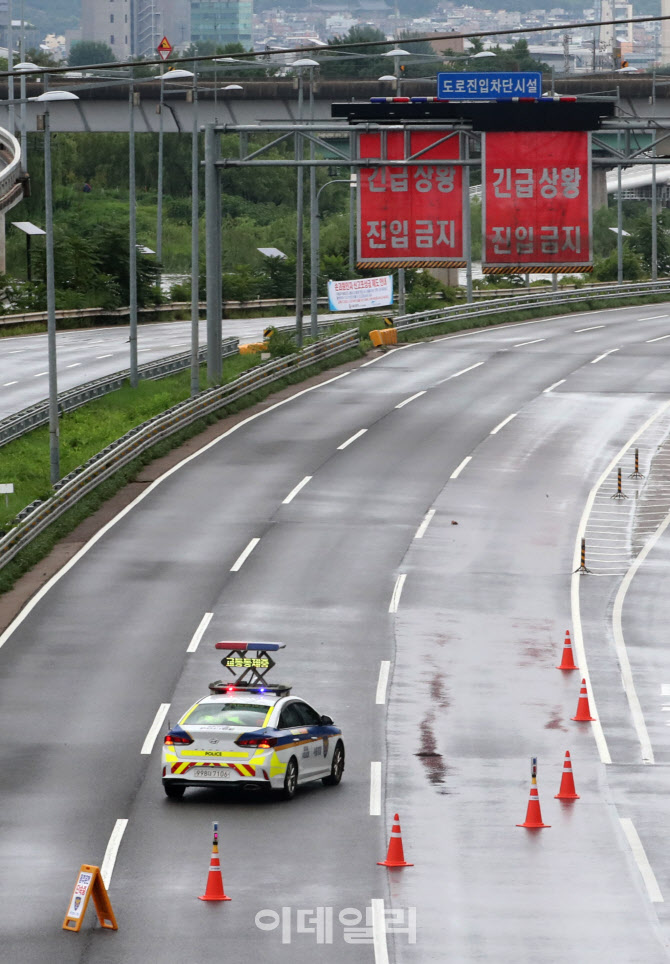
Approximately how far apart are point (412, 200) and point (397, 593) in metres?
16.7

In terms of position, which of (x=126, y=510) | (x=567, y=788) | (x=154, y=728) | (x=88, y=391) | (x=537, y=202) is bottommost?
(x=567, y=788)

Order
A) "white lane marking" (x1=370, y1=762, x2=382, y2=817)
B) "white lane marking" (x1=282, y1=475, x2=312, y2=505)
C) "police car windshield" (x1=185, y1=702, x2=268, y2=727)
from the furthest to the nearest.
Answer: "white lane marking" (x1=282, y1=475, x2=312, y2=505) → "police car windshield" (x1=185, y1=702, x2=268, y2=727) → "white lane marking" (x1=370, y1=762, x2=382, y2=817)

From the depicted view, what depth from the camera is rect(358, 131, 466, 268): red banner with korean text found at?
52.3m

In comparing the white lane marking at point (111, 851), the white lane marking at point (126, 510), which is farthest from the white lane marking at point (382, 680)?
the white lane marking at point (111, 851)

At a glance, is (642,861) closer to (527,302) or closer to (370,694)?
(370,694)

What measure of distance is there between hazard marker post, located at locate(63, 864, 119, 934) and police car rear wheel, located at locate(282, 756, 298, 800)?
5875 mm

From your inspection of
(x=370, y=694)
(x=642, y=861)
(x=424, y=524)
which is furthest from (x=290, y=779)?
(x=424, y=524)

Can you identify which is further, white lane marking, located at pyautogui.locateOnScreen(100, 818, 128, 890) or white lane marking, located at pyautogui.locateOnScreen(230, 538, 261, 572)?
white lane marking, located at pyautogui.locateOnScreen(230, 538, 261, 572)

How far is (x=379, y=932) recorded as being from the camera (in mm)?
19688

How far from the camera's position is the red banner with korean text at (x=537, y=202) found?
1976 inches

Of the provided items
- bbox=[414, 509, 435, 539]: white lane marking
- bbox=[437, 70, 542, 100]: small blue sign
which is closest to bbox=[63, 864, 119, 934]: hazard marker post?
bbox=[414, 509, 435, 539]: white lane marking

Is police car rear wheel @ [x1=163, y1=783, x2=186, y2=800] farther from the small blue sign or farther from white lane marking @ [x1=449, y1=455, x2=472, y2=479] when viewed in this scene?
the small blue sign

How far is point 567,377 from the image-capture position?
2729 inches

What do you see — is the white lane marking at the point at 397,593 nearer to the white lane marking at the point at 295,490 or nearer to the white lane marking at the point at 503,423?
the white lane marking at the point at 295,490
